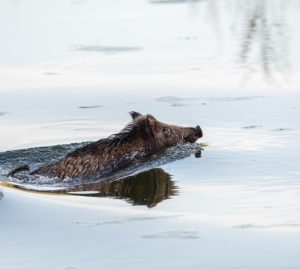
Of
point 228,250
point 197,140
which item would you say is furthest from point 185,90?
point 228,250

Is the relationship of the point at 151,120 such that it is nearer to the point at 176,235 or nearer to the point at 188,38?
the point at 176,235

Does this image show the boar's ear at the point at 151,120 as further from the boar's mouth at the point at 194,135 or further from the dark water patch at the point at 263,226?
the dark water patch at the point at 263,226

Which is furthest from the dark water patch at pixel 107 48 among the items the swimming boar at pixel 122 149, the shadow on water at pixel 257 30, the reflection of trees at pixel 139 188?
the reflection of trees at pixel 139 188

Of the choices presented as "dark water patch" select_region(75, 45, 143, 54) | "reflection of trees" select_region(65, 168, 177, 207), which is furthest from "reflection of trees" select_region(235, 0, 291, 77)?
"reflection of trees" select_region(65, 168, 177, 207)

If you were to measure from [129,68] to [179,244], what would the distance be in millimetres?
6225

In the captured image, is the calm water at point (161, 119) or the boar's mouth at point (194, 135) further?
the boar's mouth at point (194, 135)

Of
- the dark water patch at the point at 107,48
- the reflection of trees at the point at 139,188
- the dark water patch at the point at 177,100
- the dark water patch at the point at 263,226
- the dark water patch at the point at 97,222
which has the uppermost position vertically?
the dark water patch at the point at 107,48

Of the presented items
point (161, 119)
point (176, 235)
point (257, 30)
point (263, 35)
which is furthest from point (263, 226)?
point (257, 30)

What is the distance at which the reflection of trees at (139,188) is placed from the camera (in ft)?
28.2

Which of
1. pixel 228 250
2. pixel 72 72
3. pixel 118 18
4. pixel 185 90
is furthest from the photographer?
pixel 118 18

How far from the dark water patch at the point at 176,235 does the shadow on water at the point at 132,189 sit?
923 mm

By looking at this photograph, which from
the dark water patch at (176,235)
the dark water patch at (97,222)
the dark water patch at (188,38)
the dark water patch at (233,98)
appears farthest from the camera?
the dark water patch at (188,38)

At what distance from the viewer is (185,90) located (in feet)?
39.5

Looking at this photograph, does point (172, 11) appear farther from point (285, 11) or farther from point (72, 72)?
point (72, 72)
